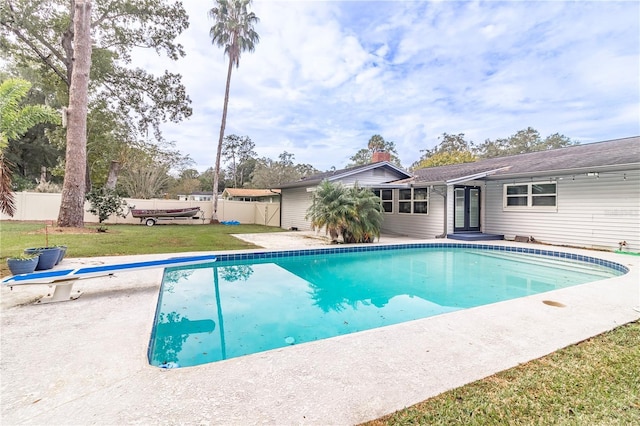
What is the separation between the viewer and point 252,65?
19.1 metres

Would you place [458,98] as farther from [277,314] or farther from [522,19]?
[277,314]

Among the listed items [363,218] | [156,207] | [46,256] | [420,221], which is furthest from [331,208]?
[156,207]

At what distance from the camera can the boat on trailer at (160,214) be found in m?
17.1

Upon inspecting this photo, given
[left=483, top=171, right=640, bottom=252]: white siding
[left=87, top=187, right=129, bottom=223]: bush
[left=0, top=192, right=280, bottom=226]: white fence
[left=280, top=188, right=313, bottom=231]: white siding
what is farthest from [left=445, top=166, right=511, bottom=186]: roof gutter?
[left=87, top=187, right=129, bottom=223]: bush

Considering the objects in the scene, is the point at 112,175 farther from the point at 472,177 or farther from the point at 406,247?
the point at 472,177

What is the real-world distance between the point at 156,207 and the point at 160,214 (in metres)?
0.81

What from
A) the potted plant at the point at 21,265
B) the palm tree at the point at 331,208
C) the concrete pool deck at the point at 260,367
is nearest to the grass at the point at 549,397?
the concrete pool deck at the point at 260,367

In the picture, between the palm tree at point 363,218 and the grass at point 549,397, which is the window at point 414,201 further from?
the grass at point 549,397

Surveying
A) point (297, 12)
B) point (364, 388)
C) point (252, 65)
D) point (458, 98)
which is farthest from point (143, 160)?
point (364, 388)

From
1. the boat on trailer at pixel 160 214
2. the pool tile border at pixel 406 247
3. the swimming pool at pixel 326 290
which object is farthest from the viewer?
the boat on trailer at pixel 160 214

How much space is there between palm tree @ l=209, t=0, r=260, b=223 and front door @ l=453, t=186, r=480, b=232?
527 inches

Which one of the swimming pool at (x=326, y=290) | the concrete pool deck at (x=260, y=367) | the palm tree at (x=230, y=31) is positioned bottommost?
the swimming pool at (x=326, y=290)

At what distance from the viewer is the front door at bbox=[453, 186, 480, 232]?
12.1 metres

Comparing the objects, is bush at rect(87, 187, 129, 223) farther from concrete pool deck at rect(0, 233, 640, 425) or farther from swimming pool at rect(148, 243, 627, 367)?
concrete pool deck at rect(0, 233, 640, 425)
